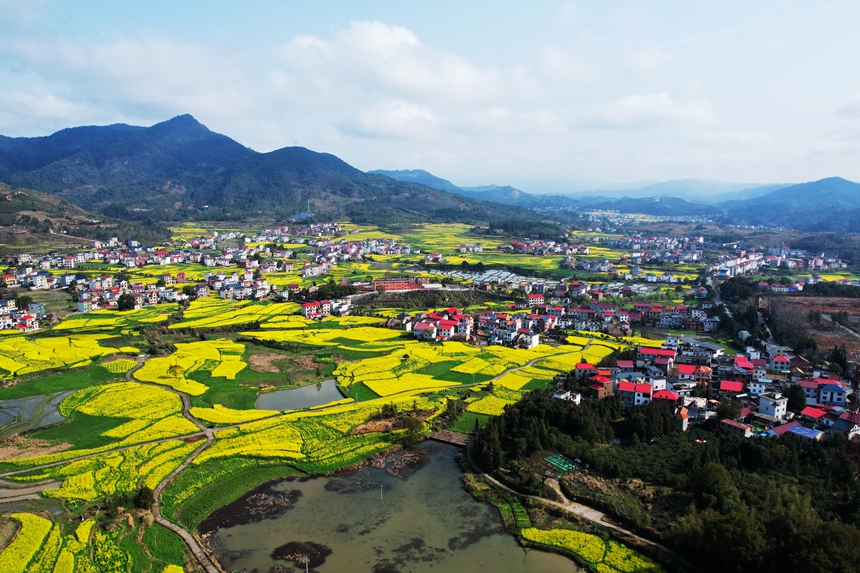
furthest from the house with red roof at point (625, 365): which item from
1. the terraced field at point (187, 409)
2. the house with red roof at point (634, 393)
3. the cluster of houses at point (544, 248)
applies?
the cluster of houses at point (544, 248)

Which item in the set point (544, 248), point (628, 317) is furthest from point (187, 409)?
point (544, 248)

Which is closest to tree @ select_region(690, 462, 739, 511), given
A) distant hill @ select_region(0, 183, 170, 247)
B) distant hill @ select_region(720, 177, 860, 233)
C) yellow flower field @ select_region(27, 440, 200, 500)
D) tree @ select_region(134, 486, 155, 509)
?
tree @ select_region(134, 486, 155, 509)

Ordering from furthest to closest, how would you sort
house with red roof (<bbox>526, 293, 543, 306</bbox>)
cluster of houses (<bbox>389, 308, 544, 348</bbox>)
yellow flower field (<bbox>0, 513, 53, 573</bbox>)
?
house with red roof (<bbox>526, 293, 543, 306</bbox>), cluster of houses (<bbox>389, 308, 544, 348</bbox>), yellow flower field (<bbox>0, 513, 53, 573</bbox>)

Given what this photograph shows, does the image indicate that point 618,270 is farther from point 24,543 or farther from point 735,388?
point 24,543

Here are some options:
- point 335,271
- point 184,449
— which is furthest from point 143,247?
point 184,449

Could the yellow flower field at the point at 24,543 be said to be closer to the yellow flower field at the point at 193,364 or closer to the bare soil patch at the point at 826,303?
the yellow flower field at the point at 193,364

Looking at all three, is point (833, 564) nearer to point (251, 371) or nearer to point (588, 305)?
point (251, 371)

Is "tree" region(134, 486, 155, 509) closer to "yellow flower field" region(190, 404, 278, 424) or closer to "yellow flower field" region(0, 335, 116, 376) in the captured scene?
"yellow flower field" region(190, 404, 278, 424)
